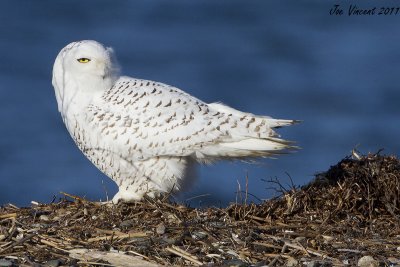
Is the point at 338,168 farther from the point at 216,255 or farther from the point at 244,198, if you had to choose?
the point at 216,255

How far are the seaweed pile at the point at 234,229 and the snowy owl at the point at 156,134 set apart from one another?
389 mm

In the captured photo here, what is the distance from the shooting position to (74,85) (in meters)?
6.46

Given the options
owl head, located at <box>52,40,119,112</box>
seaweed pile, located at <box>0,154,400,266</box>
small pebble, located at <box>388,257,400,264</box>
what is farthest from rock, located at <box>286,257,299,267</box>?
owl head, located at <box>52,40,119,112</box>

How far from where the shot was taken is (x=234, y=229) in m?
5.12

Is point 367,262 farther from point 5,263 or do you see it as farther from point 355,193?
point 5,263

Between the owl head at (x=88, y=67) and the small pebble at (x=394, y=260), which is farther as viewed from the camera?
the owl head at (x=88, y=67)

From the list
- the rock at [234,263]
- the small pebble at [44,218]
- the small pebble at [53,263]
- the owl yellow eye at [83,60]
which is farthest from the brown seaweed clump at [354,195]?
the owl yellow eye at [83,60]

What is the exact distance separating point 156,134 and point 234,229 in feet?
3.93

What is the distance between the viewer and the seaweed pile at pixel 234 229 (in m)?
4.67

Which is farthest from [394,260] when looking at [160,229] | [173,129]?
[173,129]

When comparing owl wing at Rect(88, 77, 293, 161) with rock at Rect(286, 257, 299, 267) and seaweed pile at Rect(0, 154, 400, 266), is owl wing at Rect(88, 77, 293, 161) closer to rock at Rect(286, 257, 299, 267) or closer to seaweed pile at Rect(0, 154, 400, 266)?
seaweed pile at Rect(0, 154, 400, 266)

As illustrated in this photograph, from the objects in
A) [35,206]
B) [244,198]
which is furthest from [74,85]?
[244,198]

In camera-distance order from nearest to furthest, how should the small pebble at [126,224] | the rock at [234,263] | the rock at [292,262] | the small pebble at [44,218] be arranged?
1. the rock at [234,263]
2. the rock at [292,262]
3. the small pebble at [126,224]
4. the small pebble at [44,218]

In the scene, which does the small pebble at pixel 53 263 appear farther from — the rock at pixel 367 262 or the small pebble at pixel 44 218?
the rock at pixel 367 262
